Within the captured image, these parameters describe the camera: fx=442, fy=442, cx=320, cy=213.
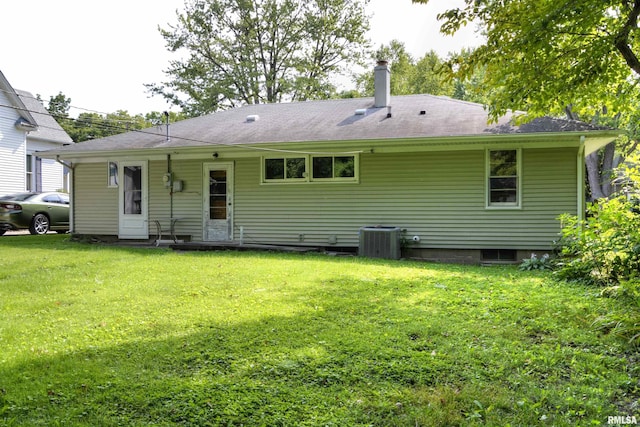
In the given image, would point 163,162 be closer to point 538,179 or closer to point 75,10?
point 75,10

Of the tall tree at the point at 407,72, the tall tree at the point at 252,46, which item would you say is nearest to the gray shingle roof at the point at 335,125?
the tall tree at the point at 252,46

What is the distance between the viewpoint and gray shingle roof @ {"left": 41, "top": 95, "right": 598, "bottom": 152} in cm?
988

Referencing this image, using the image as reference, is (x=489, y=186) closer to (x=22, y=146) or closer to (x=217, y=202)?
(x=217, y=202)

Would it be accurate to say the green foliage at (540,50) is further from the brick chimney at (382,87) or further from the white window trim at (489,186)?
the brick chimney at (382,87)

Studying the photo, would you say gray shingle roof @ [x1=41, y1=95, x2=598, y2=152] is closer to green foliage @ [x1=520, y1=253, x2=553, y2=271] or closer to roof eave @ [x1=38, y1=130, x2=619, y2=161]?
roof eave @ [x1=38, y1=130, x2=619, y2=161]

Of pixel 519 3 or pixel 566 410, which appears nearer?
pixel 566 410

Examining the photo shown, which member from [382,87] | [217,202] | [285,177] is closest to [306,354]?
[285,177]

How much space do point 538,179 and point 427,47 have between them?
27.5 m

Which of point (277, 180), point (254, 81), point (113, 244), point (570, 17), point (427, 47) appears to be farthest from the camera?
point (427, 47)

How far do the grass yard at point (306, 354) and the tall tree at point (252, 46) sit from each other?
23030mm

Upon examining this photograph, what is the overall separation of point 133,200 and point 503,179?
381 inches

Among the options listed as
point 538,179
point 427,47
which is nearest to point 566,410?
point 538,179

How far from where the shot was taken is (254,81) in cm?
2728

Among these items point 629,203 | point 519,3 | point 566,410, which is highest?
point 519,3
